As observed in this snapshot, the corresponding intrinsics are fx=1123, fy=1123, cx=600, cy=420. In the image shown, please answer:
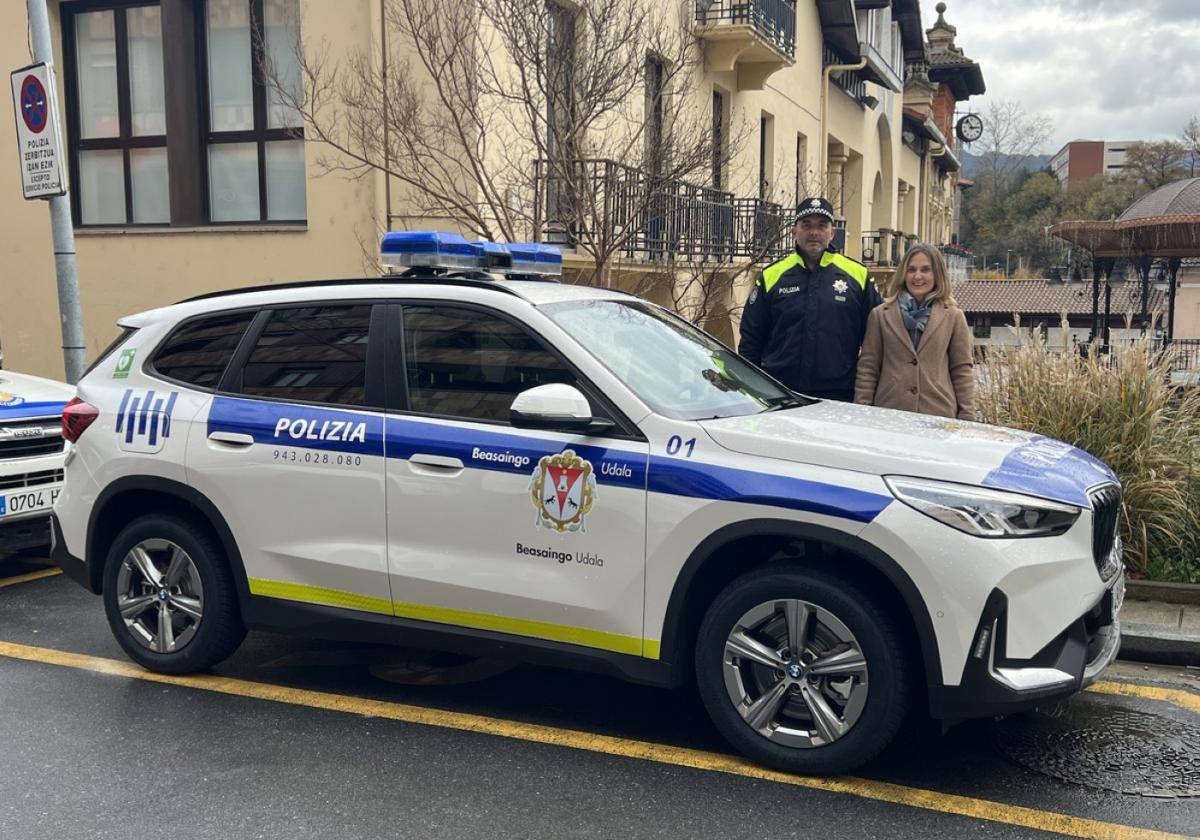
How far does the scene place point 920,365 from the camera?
5.83 meters

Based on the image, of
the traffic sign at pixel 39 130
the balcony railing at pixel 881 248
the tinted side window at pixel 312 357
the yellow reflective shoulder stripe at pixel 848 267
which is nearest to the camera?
the tinted side window at pixel 312 357

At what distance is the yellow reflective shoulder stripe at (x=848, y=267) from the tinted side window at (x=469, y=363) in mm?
2414

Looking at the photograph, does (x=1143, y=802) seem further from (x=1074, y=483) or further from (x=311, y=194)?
(x=311, y=194)

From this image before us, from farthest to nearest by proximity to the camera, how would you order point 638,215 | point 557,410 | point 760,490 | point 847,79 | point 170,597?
1. point 847,79
2. point 638,215
3. point 170,597
4. point 557,410
5. point 760,490

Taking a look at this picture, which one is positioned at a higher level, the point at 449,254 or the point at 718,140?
the point at 718,140

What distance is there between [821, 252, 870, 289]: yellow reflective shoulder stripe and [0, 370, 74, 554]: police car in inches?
186

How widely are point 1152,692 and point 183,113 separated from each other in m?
10.8

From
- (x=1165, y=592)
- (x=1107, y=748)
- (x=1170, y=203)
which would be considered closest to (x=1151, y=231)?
(x=1170, y=203)

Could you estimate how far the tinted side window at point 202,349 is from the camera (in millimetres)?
4953

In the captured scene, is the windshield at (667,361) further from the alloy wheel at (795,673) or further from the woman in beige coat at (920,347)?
the woman in beige coat at (920,347)

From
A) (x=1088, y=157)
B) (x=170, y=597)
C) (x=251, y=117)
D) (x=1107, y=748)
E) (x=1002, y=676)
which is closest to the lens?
(x=1002, y=676)

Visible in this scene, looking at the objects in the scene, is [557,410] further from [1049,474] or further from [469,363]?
[1049,474]

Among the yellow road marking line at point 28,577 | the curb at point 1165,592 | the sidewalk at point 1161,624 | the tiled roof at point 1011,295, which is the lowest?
the yellow road marking line at point 28,577

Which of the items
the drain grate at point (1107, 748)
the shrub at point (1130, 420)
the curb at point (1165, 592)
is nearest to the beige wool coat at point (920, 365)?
the shrub at point (1130, 420)
